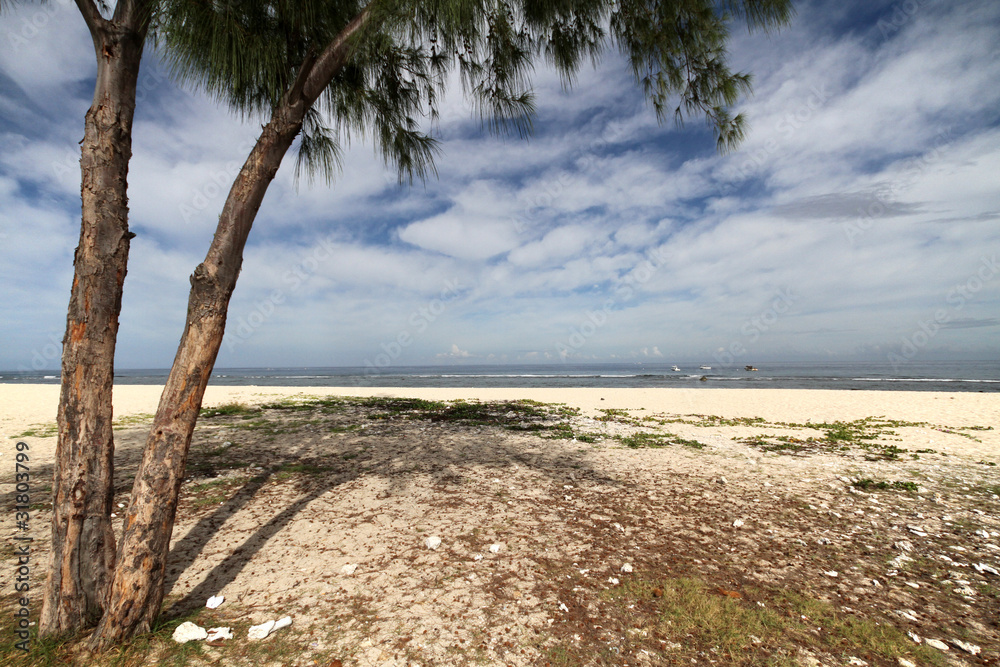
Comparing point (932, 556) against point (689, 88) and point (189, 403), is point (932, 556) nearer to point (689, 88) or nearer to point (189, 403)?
point (689, 88)

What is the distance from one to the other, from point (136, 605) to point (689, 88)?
7116 millimetres

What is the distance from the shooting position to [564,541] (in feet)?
14.8

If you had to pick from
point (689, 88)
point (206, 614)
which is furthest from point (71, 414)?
point (689, 88)

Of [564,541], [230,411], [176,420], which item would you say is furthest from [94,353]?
[230,411]

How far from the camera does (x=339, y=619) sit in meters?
3.16

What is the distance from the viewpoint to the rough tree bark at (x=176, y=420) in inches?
110

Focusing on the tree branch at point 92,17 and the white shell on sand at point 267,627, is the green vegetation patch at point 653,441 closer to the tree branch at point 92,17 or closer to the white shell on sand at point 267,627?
the white shell on sand at point 267,627

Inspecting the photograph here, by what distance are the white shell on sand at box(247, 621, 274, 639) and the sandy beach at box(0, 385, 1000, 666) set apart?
0.13 meters

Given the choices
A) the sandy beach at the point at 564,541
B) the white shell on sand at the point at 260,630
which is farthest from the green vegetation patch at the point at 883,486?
the white shell on sand at the point at 260,630

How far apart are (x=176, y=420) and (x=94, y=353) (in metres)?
0.65

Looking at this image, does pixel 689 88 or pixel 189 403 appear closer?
pixel 189 403

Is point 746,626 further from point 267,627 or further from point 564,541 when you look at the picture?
point 267,627

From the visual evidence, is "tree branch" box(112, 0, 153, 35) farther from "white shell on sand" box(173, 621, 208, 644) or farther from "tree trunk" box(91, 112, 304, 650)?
"white shell on sand" box(173, 621, 208, 644)

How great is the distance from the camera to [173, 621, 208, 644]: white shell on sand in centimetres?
287
